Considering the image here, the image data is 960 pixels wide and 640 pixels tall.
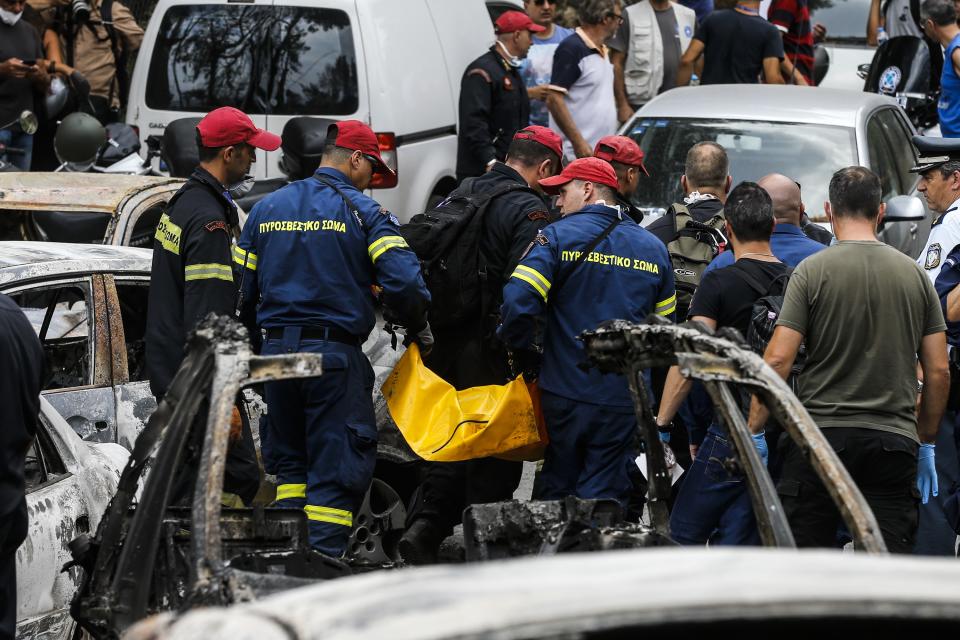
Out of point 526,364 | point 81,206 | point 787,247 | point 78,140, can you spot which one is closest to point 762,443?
point 787,247

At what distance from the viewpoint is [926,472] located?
5.64 m

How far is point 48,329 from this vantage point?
22.2ft

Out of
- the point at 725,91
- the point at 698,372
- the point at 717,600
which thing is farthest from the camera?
the point at 725,91

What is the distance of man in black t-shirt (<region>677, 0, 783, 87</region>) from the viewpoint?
11680mm

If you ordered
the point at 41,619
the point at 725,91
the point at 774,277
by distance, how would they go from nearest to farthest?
the point at 41,619 < the point at 774,277 < the point at 725,91

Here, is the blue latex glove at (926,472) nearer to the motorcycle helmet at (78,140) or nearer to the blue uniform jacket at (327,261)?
the blue uniform jacket at (327,261)

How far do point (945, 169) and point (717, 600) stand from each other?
494 cm

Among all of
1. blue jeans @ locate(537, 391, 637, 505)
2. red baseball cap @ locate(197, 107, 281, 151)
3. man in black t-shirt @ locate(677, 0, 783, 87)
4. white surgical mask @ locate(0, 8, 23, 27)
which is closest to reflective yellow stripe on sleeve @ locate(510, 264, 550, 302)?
blue jeans @ locate(537, 391, 637, 505)

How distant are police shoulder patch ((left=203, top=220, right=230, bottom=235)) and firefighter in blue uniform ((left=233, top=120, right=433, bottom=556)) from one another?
0.15 metres

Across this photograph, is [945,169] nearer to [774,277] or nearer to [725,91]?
[774,277]

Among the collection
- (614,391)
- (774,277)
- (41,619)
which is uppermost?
(774,277)

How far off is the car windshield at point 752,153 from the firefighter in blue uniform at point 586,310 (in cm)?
264

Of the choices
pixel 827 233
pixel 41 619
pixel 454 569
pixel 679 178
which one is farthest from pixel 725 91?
pixel 454 569

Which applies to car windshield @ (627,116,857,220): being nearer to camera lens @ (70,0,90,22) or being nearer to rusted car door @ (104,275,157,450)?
rusted car door @ (104,275,157,450)
